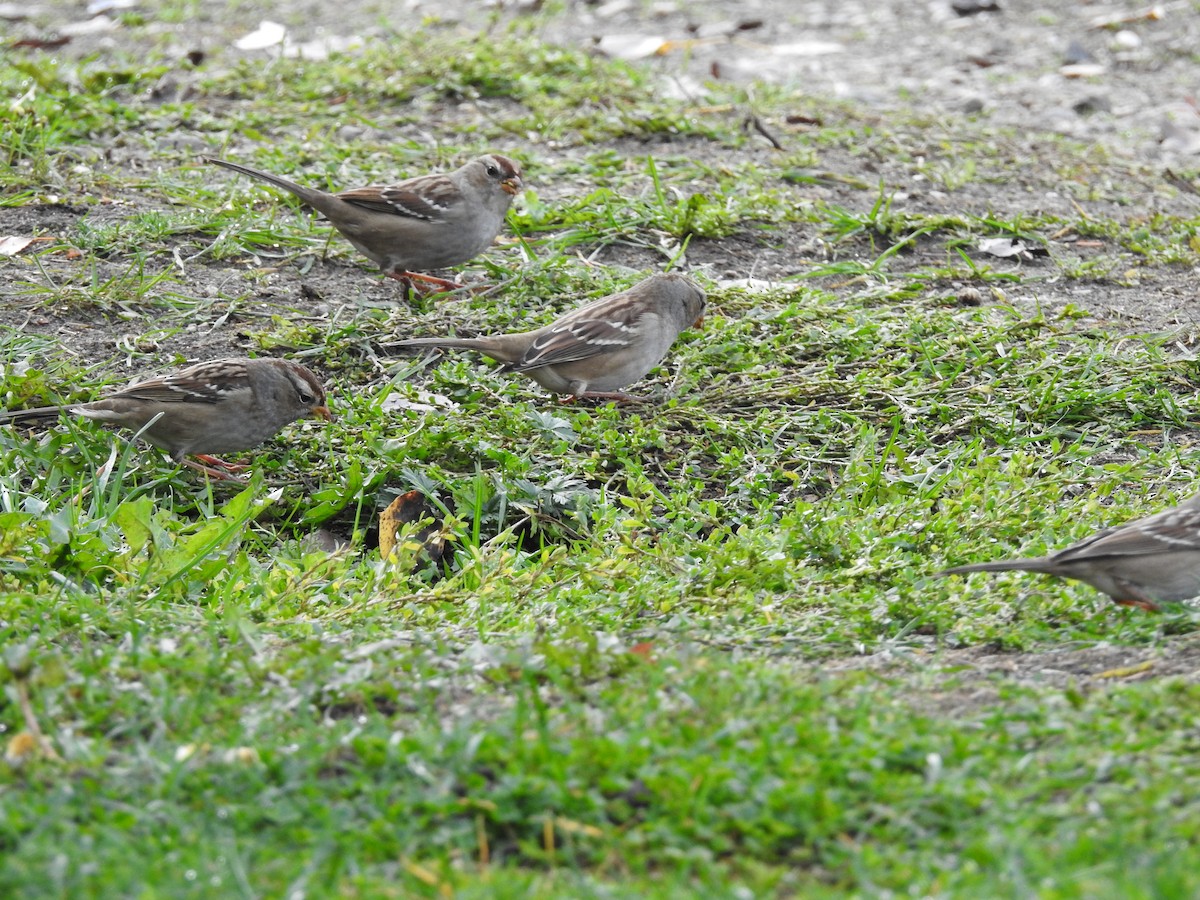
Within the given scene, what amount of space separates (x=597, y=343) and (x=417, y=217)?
144 centimetres

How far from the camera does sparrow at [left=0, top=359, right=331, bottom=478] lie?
601 centimetres

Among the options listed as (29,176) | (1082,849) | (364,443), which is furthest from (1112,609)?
(29,176)

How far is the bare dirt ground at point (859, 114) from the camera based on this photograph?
7.22 m

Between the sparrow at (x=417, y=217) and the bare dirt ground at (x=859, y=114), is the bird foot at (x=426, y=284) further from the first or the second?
the bare dirt ground at (x=859, y=114)

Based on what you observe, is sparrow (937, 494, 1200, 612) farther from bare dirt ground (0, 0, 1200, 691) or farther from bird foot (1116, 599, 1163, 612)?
bare dirt ground (0, 0, 1200, 691)

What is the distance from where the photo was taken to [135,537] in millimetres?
5230

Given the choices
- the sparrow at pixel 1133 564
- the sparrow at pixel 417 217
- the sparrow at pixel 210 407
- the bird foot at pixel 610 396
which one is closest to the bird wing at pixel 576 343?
the bird foot at pixel 610 396

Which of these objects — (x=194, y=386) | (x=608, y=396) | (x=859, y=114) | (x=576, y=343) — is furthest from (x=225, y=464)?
(x=859, y=114)

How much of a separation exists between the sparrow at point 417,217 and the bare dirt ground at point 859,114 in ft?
1.04

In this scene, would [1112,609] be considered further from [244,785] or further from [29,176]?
[29,176]

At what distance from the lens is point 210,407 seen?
19.7 ft

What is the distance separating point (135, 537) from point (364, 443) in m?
1.27

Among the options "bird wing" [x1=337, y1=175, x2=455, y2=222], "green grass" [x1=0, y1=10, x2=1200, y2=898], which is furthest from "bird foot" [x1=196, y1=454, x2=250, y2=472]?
"bird wing" [x1=337, y1=175, x2=455, y2=222]

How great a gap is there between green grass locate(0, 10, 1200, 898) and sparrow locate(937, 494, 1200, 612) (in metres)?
0.14
